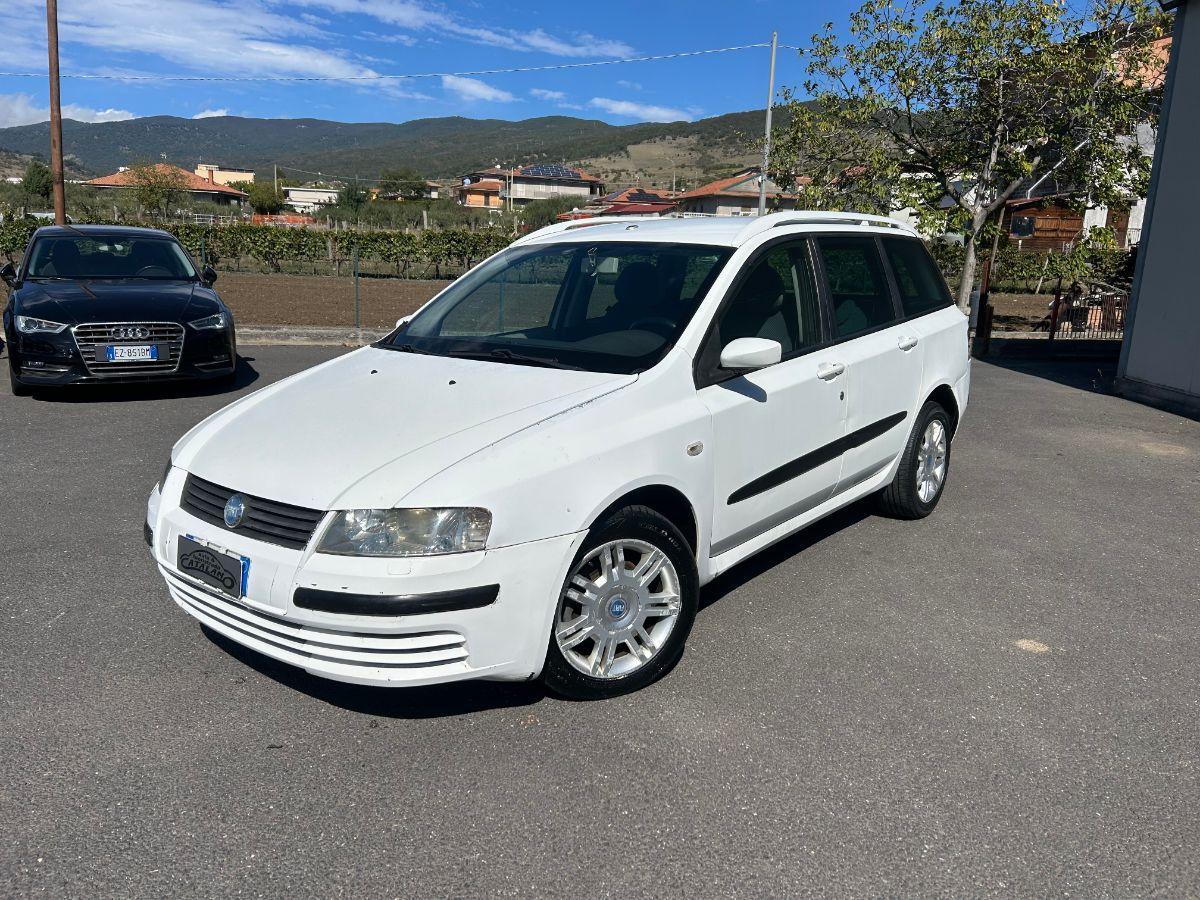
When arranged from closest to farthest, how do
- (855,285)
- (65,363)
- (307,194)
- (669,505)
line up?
1. (669,505)
2. (855,285)
3. (65,363)
4. (307,194)

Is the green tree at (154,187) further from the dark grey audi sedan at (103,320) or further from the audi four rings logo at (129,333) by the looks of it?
the audi four rings logo at (129,333)

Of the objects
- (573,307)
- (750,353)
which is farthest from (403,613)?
(573,307)

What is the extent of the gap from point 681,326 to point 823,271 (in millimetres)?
1123

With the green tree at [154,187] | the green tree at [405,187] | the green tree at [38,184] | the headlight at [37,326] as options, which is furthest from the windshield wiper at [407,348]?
the green tree at [405,187]

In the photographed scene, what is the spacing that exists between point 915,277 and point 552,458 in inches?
132

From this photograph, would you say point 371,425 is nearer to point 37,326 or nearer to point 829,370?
point 829,370

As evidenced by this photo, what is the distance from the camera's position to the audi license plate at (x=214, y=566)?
2984 mm

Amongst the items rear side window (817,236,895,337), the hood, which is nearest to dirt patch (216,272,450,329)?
the hood

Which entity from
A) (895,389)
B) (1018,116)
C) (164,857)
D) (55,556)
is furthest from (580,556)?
(1018,116)

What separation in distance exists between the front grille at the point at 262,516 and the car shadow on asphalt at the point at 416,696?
643 millimetres

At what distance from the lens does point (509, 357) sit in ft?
12.9

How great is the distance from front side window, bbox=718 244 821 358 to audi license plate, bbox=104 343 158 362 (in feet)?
20.8

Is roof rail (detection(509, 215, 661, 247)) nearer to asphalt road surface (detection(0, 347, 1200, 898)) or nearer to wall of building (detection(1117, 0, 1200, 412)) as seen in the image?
asphalt road surface (detection(0, 347, 1200, 898))

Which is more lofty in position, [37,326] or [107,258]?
[107,258]
